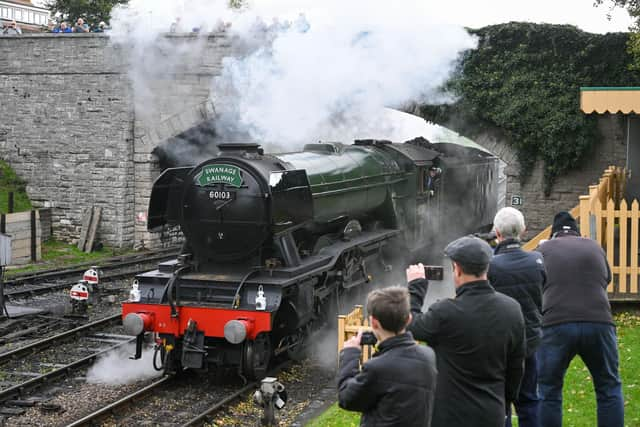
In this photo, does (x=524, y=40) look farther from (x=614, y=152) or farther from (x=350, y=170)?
(x=350, y=170)

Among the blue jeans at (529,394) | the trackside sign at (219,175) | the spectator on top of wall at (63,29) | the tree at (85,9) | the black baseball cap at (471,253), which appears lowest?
the blue jeans at (529,394)

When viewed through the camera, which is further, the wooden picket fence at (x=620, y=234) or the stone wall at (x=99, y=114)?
the stone wall at (x=99, y=114)

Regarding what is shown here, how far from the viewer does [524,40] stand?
17.0 m

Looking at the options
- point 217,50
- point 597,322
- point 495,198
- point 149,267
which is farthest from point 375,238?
point 495,198

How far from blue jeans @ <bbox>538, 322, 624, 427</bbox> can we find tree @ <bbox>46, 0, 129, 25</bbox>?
35586mm

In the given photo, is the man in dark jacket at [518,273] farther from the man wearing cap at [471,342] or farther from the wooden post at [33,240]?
the wooden post at [33,240]

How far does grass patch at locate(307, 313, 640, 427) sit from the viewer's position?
611 centimetres

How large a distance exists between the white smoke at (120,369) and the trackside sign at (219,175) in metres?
2.26

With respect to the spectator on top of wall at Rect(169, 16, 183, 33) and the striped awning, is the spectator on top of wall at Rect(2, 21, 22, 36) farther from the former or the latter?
the striped awning

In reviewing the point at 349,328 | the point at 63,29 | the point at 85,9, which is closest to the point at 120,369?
the point at 349,328

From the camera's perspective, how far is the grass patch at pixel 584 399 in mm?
6105

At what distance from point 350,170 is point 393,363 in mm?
7325

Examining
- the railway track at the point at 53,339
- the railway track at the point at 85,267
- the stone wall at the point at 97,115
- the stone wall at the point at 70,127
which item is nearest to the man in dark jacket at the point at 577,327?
the railway track at the point at 53,339

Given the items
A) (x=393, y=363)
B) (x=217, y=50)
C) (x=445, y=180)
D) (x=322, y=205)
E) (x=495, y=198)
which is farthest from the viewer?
(x=495, y=198)
